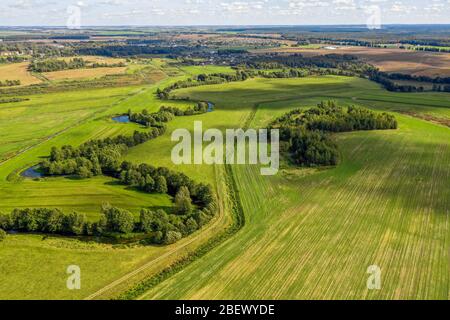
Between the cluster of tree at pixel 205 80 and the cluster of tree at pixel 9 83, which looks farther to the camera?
the cluster of tree at pixel 205 80

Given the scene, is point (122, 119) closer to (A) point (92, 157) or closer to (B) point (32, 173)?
(A) point (92, 157)

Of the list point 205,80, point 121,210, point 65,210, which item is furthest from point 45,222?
point 205,80

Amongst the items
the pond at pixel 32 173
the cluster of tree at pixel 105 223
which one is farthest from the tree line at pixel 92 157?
the cluster of tree at pixel 105 223

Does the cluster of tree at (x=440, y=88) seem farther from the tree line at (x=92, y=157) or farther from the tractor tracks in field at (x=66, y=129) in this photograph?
the tractor tracks in field at (x=66, y=129)

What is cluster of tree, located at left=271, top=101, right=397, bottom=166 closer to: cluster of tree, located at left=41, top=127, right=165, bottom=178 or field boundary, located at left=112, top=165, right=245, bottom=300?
field boundary, located at left=112, top=165, right=245, bottom=300

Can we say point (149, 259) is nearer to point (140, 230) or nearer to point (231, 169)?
point (140, 230)

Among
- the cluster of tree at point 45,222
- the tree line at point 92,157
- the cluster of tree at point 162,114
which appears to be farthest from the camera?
the cluster of tree at point 162,114

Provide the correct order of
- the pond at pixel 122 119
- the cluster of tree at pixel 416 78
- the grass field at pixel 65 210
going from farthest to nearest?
1. the cluster of tree at pixel 416 78
2. the pond at pixel 122 119
3. the grass field at pixel 65 210
